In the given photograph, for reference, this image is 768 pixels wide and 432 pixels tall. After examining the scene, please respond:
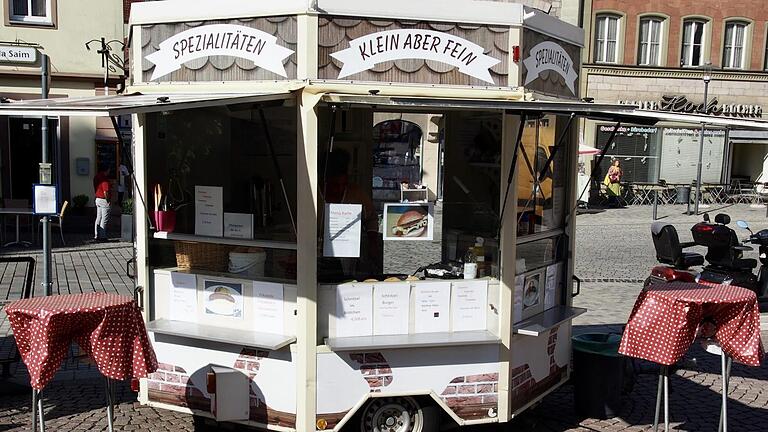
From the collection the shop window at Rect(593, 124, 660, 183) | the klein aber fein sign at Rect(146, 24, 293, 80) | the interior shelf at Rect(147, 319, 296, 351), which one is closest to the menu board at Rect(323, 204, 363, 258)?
the interior shelf at Rect(147, 319, 296, 351)

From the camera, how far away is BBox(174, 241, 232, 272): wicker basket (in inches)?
226

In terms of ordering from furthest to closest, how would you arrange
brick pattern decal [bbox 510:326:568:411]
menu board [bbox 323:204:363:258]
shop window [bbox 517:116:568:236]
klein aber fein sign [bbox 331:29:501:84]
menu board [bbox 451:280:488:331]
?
shop window [bbox 517:116:568:236] < brick pattern decal [bbox 510:326:568:411] < menu board [bbox 451:280:488:331] < menu board [bbox 323:204:363:258] < klein aber fein sign [bbox 331:29:501:84]

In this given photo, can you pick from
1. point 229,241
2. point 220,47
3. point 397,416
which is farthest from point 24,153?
point 397,416

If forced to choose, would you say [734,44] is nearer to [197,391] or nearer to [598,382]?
[598,382]

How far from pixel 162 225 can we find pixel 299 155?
1.37 m

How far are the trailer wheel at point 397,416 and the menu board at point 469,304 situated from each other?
2.10 feet

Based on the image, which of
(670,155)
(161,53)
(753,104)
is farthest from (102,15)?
(753,104)

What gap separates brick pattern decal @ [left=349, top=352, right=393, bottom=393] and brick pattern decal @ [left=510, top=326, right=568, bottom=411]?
989 millimetres

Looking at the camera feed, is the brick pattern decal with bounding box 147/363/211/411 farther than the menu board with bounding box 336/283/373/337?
Yes

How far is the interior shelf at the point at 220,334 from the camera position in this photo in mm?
5309

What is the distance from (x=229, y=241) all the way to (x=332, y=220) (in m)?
0.86

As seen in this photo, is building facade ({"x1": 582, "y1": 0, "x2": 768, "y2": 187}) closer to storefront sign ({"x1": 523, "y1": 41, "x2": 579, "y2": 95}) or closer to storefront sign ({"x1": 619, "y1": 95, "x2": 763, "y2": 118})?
storefront sign ({"x1": 619, "y1": 95, "x2": 763, "y2": 118})

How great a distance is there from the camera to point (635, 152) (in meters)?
29.4

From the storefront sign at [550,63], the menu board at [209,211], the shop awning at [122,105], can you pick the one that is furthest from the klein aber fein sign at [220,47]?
the storefront sign at [550,63]
